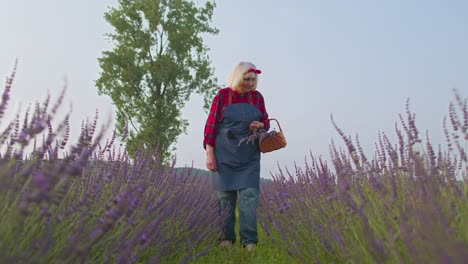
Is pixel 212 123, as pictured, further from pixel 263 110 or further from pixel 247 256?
pixel 247 256

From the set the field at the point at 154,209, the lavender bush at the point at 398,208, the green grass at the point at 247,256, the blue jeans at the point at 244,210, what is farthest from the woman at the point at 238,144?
the lavender bush at the point at 398,208

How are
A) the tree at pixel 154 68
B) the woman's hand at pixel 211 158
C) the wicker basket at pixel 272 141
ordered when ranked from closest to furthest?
the wicker basket at pixel 272 141
the woman's hand at pixel 211 158
the tree at pixel 154 68

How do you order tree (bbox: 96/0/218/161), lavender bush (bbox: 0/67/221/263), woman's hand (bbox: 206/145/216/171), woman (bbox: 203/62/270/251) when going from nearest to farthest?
lavender bush (bbox: 0/67/221/263), woman (bbox: 203/62/270/251), woman's hand (bbox: 206/145/216/171), tree (bbox: 96/0/218/161)

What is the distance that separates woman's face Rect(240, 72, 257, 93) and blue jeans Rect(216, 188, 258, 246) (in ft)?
3.03

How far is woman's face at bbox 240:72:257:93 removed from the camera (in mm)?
4531

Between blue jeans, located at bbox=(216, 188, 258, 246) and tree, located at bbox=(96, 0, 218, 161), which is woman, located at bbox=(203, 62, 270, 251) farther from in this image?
tree, located at bbox=(96, 0, 218, 161)

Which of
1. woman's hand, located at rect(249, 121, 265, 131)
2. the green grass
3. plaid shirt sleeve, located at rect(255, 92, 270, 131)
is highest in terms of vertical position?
plaid shirt sleeve, located at rect(255, 92, 270, 131)

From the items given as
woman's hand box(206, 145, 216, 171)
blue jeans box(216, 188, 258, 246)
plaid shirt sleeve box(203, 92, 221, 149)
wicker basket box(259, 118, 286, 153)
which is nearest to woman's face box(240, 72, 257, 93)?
plaid shirt sleeve box(203, 92, 221, 149)

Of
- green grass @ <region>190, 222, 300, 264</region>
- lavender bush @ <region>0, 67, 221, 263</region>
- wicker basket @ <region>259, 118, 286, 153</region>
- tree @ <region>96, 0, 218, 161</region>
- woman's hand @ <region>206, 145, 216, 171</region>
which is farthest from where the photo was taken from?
tree @ <region>96, 0, 218, 161</region>

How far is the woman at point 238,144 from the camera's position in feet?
14.7

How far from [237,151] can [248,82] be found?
640 millimetres

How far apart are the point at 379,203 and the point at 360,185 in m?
0.53

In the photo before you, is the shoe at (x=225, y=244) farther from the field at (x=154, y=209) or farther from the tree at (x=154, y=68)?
the tree at (x=154, y=68)

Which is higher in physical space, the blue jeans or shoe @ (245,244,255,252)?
the blue jeans
